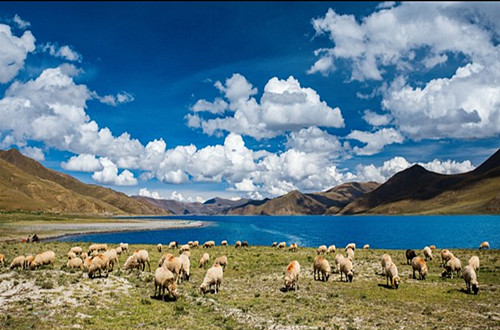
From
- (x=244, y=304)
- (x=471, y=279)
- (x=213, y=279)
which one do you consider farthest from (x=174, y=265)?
(x=471, y=279)

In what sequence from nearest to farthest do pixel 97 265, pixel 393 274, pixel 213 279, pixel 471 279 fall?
pixel 471 279, pixel 213 279, pixel 393 274, pixel 97 265

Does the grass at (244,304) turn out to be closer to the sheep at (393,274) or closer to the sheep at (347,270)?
the sheep at (393,274)

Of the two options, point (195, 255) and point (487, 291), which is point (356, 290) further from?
point (195, 255)

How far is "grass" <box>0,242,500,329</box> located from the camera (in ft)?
60.4

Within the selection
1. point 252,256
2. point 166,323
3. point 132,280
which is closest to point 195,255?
point 252,256

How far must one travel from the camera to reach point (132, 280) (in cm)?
2811

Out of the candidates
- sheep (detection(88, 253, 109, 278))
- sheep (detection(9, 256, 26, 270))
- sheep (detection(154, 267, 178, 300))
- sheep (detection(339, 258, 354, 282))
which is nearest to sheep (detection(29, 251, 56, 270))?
sheep (detection(9, 256, 26, 270))

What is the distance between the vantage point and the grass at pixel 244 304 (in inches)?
725

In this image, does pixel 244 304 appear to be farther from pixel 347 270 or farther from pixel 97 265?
pixel 97 265

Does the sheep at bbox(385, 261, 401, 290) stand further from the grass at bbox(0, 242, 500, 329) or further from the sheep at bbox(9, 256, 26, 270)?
the sheep at bbox(9, 256, 26, 270)

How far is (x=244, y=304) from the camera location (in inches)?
893

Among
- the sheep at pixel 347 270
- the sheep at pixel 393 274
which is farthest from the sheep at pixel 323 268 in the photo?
the sheep at pixel 393 274

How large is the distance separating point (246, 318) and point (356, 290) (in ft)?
38.8

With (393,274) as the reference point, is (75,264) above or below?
below
